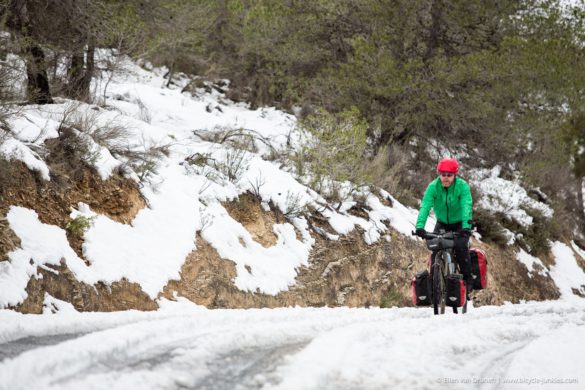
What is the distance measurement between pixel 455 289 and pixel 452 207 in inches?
40.5

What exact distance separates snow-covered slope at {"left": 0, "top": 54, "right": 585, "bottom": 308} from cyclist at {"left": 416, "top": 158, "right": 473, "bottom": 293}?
2.36 m

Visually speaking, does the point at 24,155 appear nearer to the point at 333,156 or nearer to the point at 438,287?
the point at 438,287

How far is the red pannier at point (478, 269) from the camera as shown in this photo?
7.64m

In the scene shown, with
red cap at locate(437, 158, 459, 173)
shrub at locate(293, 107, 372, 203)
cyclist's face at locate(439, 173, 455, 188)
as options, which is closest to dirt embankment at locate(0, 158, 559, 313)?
shrub at locate(293, 107, 372, 203)

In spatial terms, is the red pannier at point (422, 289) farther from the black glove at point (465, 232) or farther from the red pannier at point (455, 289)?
the black glove at point (465, 232)

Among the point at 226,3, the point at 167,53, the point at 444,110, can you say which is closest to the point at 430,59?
the point at 444,110

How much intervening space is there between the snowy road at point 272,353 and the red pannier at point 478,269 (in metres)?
1.93

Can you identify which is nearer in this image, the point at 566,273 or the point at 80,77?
the point at 80,77

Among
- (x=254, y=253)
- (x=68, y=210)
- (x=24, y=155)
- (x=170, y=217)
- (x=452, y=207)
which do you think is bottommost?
(x=254, y=253)

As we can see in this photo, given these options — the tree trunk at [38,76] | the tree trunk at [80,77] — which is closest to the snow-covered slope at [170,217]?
the tree trunk at [38,76]

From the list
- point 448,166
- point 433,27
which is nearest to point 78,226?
point 448,166

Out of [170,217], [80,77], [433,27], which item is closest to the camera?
[170,217]

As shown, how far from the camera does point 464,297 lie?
7.41 m

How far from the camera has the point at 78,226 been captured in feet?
20.9
